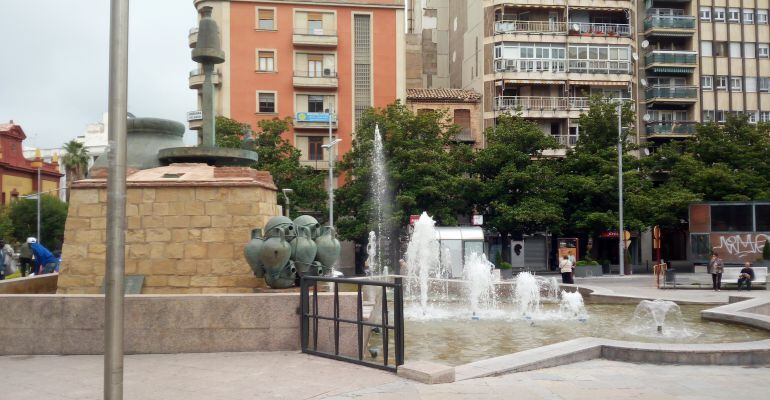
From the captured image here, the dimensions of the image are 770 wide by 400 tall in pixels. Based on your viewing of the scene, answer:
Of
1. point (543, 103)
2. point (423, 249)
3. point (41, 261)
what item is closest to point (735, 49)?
point (543, 103)

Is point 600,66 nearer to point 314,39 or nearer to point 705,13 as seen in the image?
point 705,13

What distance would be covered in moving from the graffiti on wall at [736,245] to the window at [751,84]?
25.1 meters

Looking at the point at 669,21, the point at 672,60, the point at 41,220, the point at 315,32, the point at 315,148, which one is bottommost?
the point at 41,220

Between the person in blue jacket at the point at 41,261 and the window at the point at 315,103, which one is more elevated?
the window at the point at 315,103

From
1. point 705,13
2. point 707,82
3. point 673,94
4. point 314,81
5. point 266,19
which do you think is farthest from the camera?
point 705,13

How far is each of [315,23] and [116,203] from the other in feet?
136

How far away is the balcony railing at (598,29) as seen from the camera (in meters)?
45.0

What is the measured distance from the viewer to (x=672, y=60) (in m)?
46.3

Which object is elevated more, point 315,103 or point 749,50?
point 749,50

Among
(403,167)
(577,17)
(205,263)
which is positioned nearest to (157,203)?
(205,263)

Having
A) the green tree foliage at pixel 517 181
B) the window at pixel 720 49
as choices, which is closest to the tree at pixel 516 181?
the green tree foliage at pixel 517 181

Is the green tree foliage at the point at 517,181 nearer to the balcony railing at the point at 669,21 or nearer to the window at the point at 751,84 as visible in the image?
the balcony railing at the point at 669,21

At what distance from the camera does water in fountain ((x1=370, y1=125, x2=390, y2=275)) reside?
35.4 m

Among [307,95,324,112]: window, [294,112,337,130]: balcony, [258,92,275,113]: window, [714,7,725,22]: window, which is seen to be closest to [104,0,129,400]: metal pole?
[294,112,337,130]: balcony
